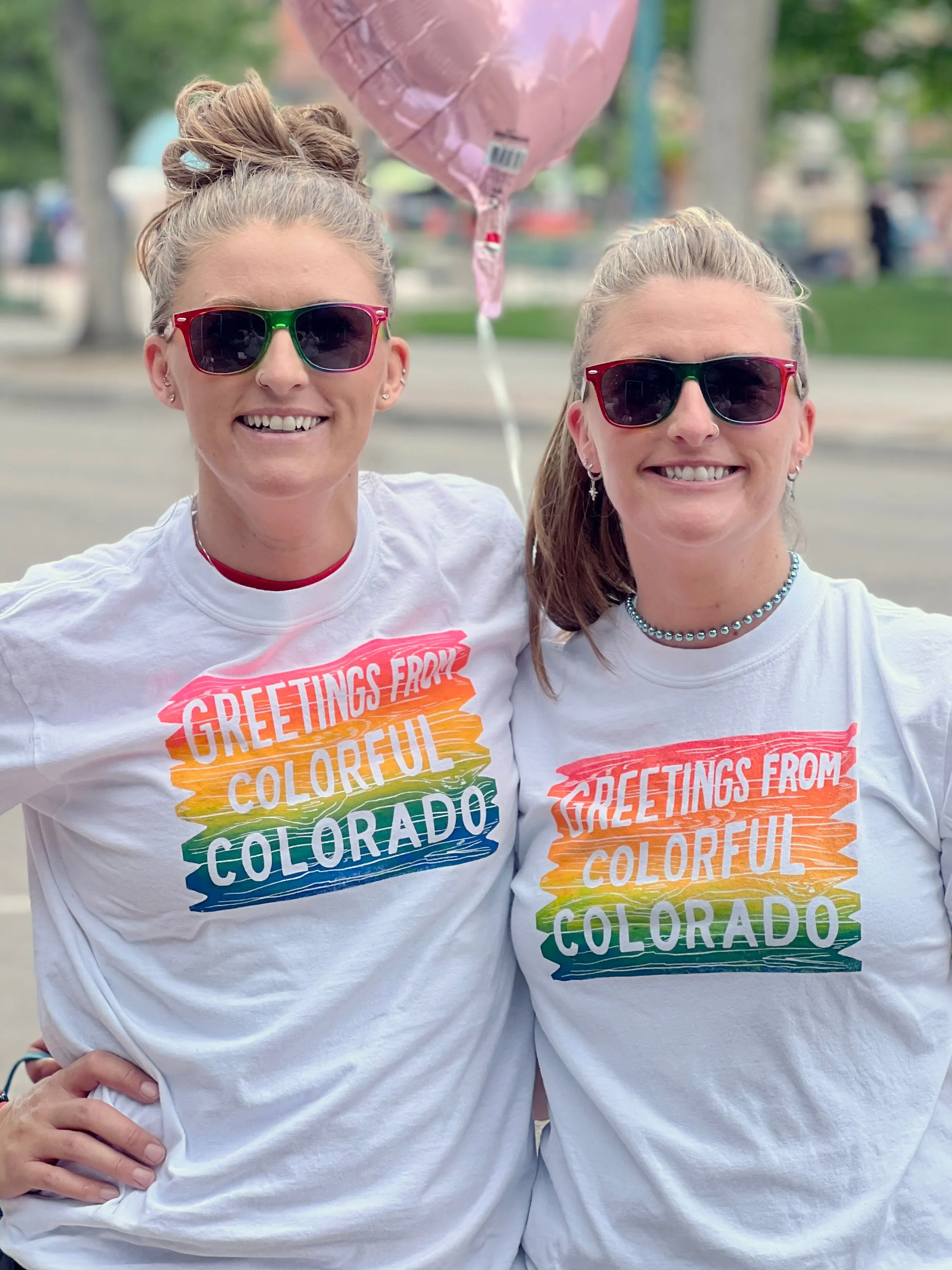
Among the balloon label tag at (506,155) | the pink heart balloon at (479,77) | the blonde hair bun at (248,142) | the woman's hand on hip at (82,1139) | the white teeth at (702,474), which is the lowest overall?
the woman's hand on hip at (82,1139)

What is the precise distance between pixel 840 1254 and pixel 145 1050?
2.82 feet

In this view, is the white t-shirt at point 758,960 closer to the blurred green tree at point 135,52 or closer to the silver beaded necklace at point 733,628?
the silver beaded necklace at point 733,628

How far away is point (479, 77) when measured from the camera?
9.51ft

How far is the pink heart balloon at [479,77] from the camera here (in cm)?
283

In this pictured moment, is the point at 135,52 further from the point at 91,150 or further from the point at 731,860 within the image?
the point at 731,860

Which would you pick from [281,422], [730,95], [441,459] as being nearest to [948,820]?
[281,422]

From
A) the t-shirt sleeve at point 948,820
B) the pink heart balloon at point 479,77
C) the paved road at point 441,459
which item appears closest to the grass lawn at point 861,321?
the paved road at point 441,459

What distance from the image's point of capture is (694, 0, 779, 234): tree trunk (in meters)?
15.1

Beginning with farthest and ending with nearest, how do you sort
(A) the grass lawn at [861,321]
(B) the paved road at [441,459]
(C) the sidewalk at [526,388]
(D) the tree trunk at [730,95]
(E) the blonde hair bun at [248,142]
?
(A) the grass lawn at [861,321] → (D) the tree trunk at [730,95] → (C) the sidewalk at [526,388] → (B) the paved road at [441,459] → (E) the blonde hair bun at [248,142]

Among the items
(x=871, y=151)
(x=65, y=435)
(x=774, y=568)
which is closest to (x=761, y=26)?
(x=65, y=435)

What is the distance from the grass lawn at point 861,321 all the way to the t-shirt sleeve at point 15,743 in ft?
53.4

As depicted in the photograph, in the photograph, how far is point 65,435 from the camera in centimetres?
1557

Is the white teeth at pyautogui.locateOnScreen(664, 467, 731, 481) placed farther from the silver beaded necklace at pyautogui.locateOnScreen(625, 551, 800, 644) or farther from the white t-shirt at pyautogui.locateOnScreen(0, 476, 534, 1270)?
the white t-shirt at pyautogui.locateOnScreen(0, 476, 534, 1270)

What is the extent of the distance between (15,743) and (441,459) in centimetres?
1124
